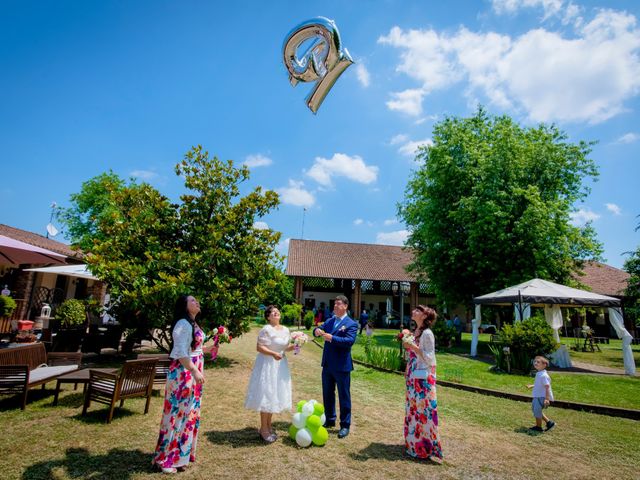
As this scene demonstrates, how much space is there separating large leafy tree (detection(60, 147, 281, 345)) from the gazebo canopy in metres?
8.29

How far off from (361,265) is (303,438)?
30.7 meters

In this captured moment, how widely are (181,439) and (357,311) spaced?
28.8 metres

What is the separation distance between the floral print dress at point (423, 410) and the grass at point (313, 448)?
19cm

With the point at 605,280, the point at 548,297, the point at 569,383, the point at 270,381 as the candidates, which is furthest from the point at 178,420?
the point at 605,280

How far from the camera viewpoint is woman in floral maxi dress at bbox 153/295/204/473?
356 cm

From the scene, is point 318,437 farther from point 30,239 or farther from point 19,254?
point 30,239

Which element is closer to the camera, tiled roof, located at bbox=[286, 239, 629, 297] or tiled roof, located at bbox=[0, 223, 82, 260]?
tiled roof, located at bbox=[0, 223, 82, 260]

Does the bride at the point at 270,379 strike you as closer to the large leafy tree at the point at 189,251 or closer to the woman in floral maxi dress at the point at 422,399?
the woman in floral maxi dress at the point at 422,399

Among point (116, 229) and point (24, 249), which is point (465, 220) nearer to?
point (116, 229)

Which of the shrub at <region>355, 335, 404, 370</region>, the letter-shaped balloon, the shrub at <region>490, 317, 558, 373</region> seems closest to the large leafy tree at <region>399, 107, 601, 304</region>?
the shrub at <region>490, 317, 558, 373</region>

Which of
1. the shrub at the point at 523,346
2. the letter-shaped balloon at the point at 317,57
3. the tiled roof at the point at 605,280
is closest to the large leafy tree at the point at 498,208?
the shrub at the point at 523,346

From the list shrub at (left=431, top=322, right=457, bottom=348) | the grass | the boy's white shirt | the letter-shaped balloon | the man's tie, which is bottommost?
the grass

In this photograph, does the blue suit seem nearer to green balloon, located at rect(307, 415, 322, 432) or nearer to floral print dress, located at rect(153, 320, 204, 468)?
green balloon, located at rect(307, 415, 322, 432)

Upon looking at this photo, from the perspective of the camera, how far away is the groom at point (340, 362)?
15.8 ft
